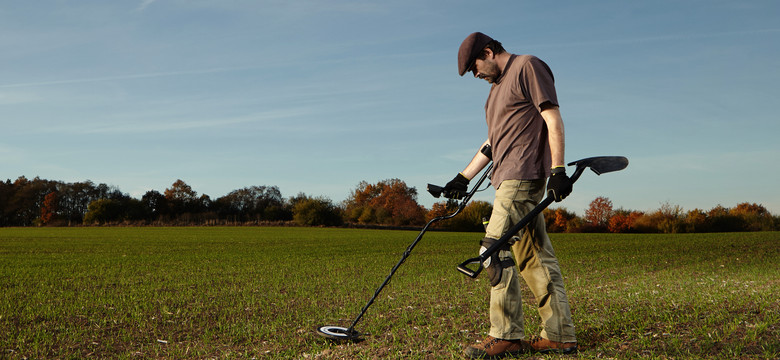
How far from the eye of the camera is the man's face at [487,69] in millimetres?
4305

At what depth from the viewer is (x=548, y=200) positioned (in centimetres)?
386

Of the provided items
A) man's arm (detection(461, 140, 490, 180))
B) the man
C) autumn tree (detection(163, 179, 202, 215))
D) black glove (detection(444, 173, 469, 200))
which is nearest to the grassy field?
the man

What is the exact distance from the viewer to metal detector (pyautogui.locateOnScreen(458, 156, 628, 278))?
3902mm

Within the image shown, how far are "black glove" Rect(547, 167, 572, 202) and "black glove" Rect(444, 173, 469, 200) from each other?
1227 mm

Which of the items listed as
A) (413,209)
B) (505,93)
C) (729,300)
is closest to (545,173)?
(505,93)

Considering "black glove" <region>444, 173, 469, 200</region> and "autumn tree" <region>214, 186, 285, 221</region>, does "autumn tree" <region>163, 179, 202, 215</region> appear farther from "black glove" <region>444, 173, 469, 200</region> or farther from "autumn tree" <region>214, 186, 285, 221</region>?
"black glove" <region>444, 173, 469, 200</region>

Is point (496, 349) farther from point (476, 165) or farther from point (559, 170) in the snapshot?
point (476, 165)

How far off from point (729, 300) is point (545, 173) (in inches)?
149

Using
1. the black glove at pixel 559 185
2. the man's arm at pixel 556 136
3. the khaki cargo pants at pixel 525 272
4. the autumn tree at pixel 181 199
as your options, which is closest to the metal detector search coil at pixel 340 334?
the khaki cargo pants at pixel 525 272

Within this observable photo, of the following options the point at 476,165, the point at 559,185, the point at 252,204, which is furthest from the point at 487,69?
the point at 252,204

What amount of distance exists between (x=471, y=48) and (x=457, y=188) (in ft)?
4.22

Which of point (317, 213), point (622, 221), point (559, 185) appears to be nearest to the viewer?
point (559, 185)

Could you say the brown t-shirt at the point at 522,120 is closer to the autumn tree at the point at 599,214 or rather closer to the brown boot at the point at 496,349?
the brown boot at the point at 496,349

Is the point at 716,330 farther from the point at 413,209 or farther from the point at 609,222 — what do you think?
the point at 413,209
